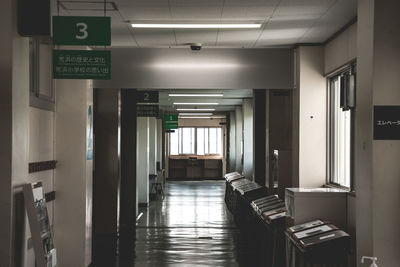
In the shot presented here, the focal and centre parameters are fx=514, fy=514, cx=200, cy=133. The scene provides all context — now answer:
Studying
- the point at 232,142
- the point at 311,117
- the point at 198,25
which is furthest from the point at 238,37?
the point at 232,142

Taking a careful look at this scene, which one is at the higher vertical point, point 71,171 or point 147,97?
point 147,97

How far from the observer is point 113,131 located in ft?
32.5

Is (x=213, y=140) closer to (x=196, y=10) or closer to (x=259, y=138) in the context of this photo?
(x=259, y=138)

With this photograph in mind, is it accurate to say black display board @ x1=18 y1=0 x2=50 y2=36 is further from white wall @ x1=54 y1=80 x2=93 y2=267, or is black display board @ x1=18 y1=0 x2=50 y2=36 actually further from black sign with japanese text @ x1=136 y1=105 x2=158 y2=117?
black sign with japanese text @ x1=136 y1=105 x2=158 y2=117

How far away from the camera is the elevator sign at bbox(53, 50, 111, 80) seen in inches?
223

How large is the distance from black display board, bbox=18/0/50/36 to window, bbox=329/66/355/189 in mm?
3484

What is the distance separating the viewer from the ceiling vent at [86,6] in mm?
5543

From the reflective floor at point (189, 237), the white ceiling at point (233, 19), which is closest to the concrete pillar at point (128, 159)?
the reflective floor at point (189, 237)

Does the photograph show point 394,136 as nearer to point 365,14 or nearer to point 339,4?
point 365,14

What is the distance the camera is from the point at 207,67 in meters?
7.85

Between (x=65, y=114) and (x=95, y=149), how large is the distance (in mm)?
2912

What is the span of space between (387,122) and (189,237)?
6.18 metres

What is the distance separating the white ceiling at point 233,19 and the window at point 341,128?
74cm

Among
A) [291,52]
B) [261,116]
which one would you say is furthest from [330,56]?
[261,116]
